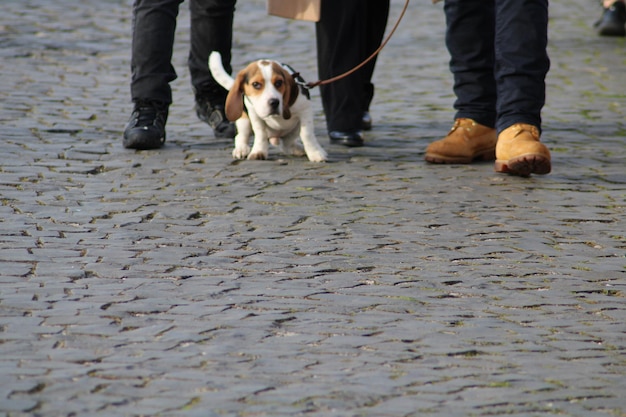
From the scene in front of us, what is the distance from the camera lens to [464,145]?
21.7 feet

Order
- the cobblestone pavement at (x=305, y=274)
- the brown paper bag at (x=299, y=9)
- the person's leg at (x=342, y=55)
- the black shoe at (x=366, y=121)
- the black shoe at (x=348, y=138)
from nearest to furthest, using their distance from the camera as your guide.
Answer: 1. the cobblestone pavement at (x=305, y=274)
2. the brown paper bag at (x=299, y=9)
3. the person's leg at (x=342, y=55)
4. the black shoe at (x=348, y=138)
5. the black shoe at (x=366, y=121)

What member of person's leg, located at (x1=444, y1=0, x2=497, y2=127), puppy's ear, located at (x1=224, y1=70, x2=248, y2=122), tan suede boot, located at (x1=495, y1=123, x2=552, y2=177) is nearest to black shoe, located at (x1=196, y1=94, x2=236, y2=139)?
puppy's ear, located at (x1=224, y1=70, x2=248, y2=122)

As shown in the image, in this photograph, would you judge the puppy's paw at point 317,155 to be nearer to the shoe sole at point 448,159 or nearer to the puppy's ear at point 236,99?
the puppy's ear at point 236,99

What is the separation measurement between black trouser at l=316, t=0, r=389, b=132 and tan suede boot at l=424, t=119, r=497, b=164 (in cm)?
53

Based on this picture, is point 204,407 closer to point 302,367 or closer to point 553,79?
point 302,367

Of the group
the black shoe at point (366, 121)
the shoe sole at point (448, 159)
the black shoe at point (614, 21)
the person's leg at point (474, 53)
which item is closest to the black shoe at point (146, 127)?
the black shoe at point (366, 121)

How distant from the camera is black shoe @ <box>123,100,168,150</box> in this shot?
6.73 meters

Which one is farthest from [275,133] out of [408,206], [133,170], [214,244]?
[214,244]

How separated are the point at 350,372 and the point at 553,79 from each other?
6.75m

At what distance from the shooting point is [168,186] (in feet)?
19.3

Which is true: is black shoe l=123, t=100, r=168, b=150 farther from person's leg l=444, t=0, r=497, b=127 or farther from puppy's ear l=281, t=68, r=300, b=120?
person's leg l=444, t=0, r=497, b=127

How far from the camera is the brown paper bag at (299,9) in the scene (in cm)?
678

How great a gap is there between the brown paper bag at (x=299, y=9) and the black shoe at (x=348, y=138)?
66cm

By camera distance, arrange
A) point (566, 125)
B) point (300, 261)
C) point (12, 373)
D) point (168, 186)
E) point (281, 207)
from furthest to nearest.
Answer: point (566, 125)
point (168, 186)
point (281, 207)
point (300, 261)
point (12, 373)
